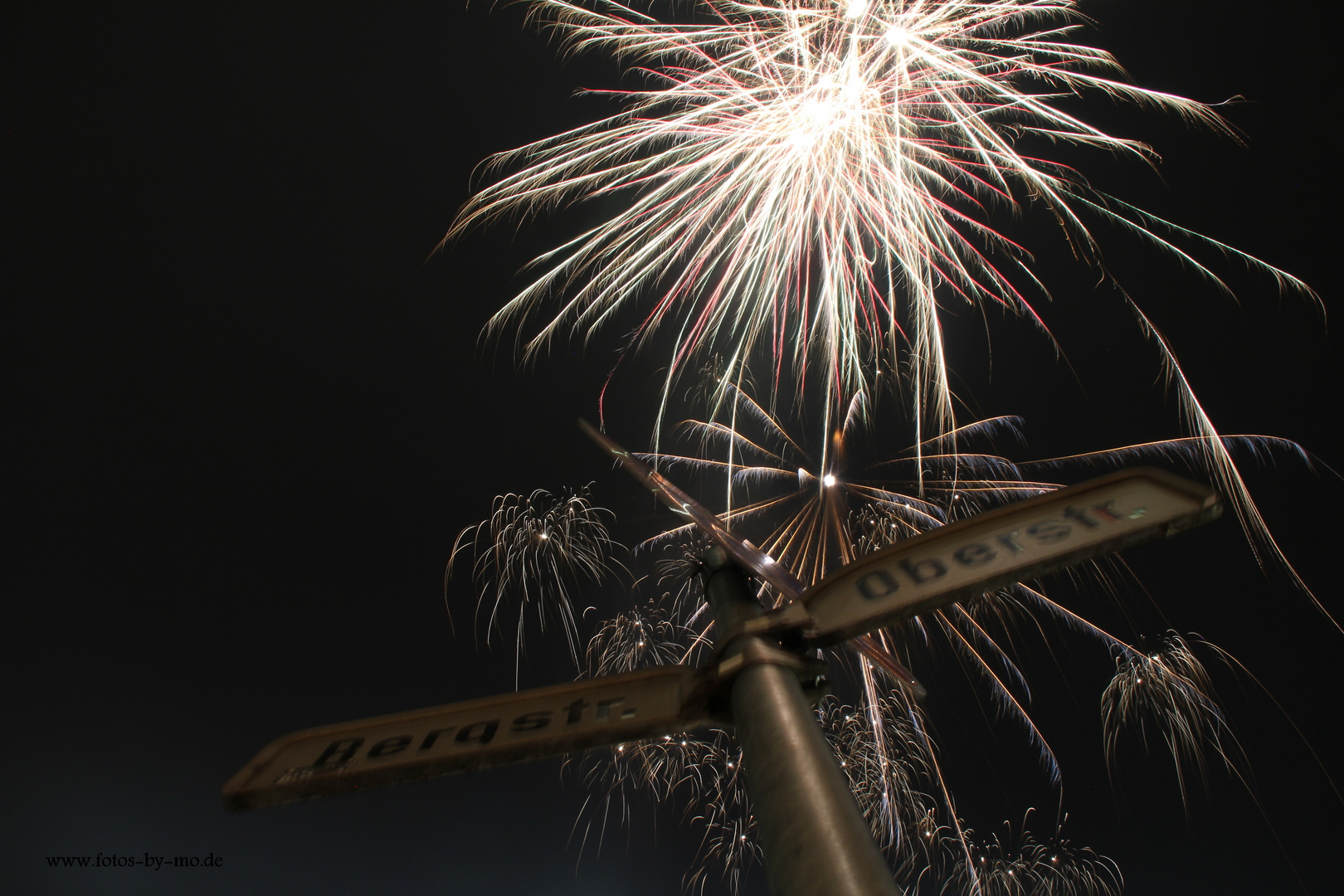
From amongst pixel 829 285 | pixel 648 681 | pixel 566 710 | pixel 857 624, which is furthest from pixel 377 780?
pixel 829 285

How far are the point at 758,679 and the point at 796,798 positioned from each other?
1.46 ft

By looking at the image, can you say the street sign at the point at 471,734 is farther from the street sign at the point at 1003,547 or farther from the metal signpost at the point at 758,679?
the street sign at the point at 1003,547

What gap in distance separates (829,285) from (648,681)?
883 cm

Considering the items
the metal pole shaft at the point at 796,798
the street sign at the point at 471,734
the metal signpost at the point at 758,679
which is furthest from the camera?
the street sign at the point at 471,734

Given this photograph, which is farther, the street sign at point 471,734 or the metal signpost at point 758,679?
the street sign at point 471,734

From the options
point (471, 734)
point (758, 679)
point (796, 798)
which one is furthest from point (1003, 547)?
point (471, 734)

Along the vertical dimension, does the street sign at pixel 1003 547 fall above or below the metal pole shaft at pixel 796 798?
above

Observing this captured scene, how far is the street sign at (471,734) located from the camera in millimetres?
2797

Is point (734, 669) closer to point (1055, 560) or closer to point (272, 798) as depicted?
point (1055, 560)

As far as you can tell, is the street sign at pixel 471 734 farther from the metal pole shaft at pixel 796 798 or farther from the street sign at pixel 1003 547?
the street sign at pixel 1003 547

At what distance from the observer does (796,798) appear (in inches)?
88.2

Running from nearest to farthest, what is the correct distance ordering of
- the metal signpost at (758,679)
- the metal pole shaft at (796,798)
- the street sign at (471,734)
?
the metal pole shaft at (796,798) < the metal signpost at (758,679) < the street sign at (471,734)

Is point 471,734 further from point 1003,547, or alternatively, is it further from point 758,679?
point 1003,547

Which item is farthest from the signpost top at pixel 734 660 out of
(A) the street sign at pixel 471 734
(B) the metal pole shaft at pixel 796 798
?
(B) the metal pole shaft at pixel 796 798
